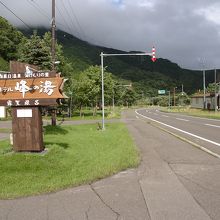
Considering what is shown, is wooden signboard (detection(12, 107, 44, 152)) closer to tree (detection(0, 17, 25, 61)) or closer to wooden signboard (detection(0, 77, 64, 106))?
wooden signboard (detection(0, 77, 64, 106))

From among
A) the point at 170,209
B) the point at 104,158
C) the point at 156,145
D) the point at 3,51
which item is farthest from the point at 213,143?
the point at 3,51

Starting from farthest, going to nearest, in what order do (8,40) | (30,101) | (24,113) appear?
(8,40)
(24,113)
(30,101)

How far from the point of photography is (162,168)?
10812 mm

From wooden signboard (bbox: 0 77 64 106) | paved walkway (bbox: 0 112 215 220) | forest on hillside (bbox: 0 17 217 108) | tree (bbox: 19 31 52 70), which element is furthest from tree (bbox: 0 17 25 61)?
paved walkway (bbox: 0 112 215 220)

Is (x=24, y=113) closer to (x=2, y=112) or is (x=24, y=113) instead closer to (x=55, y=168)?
(x=55, y=168)

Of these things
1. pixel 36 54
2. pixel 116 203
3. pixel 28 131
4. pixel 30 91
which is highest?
pixel 36 54

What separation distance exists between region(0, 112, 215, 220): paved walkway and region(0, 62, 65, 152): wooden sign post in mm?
4055

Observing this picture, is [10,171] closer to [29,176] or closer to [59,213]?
[29,176]

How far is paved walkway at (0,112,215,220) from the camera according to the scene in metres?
6.45

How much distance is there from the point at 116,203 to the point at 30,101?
20.6 feet

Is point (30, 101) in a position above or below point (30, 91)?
below

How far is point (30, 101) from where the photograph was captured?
12.6 metres

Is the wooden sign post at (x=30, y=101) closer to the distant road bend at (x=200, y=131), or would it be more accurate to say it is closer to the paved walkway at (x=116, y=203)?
the paved walkway at (x=116, y=203)

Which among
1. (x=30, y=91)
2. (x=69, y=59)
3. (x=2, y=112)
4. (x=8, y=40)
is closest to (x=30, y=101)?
(x=30, y=91)
